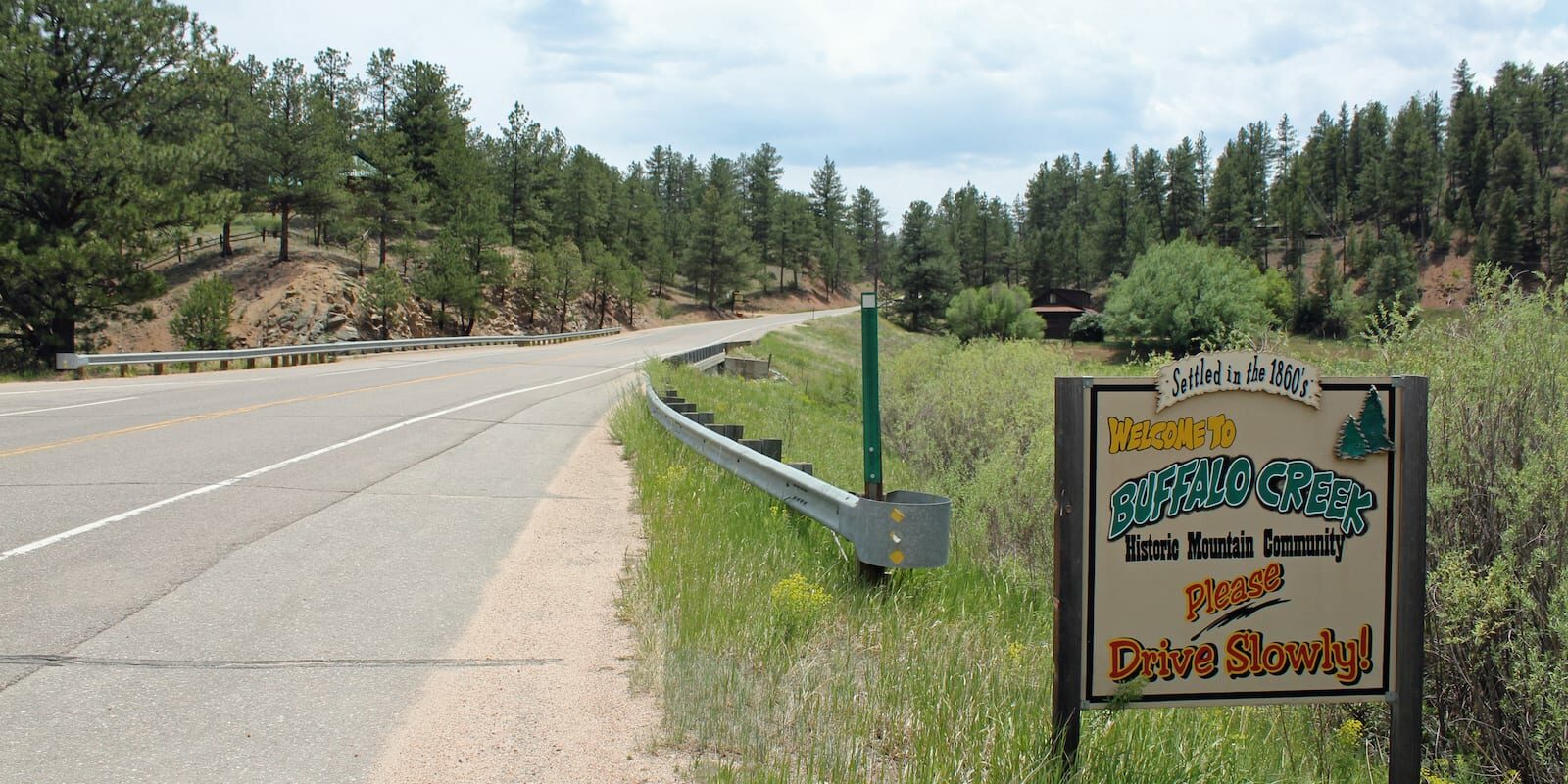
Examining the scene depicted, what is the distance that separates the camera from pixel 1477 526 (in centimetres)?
682

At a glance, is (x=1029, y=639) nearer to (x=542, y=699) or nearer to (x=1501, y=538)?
(x=542, y=699)

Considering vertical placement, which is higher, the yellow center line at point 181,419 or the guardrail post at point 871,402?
the guardrail post at point 871,402

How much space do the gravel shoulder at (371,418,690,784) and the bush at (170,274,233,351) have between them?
34.0m

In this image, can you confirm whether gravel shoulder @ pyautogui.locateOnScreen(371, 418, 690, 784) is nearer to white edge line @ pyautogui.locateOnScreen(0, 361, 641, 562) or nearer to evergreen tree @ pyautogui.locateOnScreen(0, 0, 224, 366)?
white edge line @ pyautogui.locateOnScreen(0, 361, 641, 562)

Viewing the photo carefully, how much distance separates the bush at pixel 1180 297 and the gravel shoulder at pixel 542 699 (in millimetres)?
62122

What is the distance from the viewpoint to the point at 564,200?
260 feet

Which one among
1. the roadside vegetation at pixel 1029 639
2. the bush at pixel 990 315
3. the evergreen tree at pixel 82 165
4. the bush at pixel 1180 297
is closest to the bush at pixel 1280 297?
the bush at pixel 1180 297

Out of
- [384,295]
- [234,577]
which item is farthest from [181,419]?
[384,295]

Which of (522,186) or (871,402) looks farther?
(522,186)

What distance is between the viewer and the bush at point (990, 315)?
92250mm

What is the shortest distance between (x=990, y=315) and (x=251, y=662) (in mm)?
91891

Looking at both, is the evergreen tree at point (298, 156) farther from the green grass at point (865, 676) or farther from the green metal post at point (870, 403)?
the green metal post at point (870, 403)

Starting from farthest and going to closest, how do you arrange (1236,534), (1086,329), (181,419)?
(1086,329) < (181,419) < (1236,534)

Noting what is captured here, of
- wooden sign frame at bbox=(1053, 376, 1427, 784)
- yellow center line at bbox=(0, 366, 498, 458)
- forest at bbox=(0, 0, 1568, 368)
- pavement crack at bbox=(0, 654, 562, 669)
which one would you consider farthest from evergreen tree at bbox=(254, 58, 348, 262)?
wooden sign frame at bbox=(1053, 376, 1427, 784)
